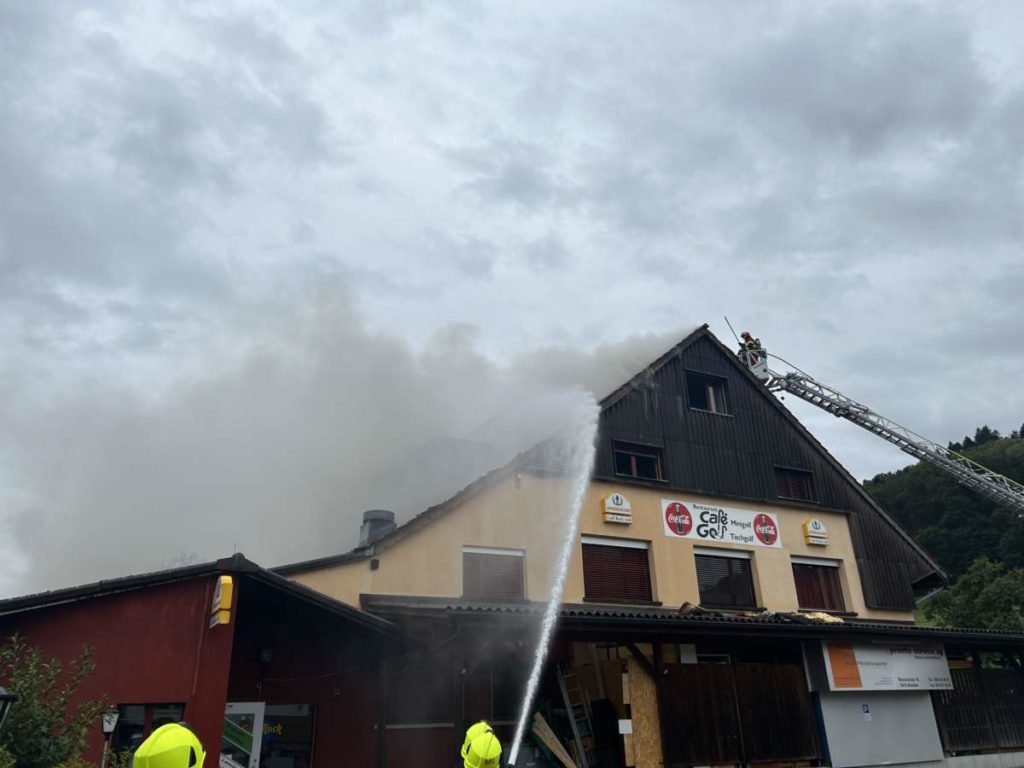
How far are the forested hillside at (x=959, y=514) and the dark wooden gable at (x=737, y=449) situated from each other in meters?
48.8

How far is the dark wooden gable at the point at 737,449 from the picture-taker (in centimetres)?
1919

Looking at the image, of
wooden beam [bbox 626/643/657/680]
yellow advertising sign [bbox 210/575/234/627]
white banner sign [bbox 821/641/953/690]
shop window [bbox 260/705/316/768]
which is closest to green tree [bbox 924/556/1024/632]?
white banner sign [bbox 821/641/953/690]

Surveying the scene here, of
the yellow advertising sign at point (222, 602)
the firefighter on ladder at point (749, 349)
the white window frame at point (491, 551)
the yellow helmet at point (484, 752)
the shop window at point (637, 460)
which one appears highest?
the firefighter on ladder at point (749, 349)

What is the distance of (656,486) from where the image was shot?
18.6 meters

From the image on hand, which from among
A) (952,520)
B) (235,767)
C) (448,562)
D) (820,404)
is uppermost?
(952,520)

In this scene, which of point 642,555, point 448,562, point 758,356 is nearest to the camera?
point 448,562

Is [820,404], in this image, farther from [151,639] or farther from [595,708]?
[151,639]

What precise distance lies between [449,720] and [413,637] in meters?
2.55

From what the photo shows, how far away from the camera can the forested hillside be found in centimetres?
6562

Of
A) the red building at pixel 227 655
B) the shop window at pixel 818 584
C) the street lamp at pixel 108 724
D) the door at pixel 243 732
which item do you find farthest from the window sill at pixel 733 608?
the street lamp at pixel 108 724

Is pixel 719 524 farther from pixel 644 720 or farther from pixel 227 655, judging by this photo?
pixel 227 655

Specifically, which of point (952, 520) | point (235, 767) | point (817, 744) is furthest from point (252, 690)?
point (952, 520)

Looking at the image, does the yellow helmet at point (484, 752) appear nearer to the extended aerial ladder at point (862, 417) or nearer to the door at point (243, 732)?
the door at point (243, 732)

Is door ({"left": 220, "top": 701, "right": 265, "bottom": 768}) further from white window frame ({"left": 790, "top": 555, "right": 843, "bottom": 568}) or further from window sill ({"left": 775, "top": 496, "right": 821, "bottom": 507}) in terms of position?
window sill ({"left": 775, "top": 496, "right": 821, "bottom": 507})
